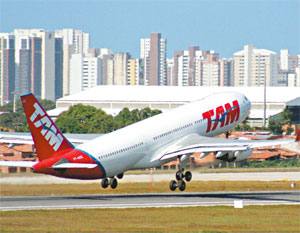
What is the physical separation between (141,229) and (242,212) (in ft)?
34.9

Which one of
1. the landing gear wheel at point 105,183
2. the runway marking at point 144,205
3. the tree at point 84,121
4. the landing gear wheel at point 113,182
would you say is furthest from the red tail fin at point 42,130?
the tree at point 84,121

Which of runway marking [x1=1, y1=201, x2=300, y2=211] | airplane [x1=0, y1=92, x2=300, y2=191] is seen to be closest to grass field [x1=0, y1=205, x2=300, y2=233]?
runway marking [x1=1, y1=201, x2=300, y2=211]

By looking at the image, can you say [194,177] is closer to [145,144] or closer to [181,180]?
[181,180]

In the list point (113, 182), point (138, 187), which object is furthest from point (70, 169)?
point (138, 187)

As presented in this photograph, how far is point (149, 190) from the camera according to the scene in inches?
3661

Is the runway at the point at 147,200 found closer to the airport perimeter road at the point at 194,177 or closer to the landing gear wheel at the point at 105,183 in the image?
the landing gear wheel at the point at 105,183

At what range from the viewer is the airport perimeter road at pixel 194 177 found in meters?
98.2

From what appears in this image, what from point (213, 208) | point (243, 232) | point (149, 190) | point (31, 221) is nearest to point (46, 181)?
point (149, 190)

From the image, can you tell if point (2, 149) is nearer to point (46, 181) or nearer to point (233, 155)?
point (46, 181)

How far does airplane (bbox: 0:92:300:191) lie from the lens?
79.5m

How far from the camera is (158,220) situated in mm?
69062

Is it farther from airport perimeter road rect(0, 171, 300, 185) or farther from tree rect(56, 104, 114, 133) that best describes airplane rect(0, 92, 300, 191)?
tree rect(56, 104, 114, 133)

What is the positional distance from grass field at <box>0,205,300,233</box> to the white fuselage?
9.41 meters

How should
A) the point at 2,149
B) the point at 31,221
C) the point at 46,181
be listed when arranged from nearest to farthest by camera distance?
the point at 31,221, the point at 46,181, the point at 2,149
